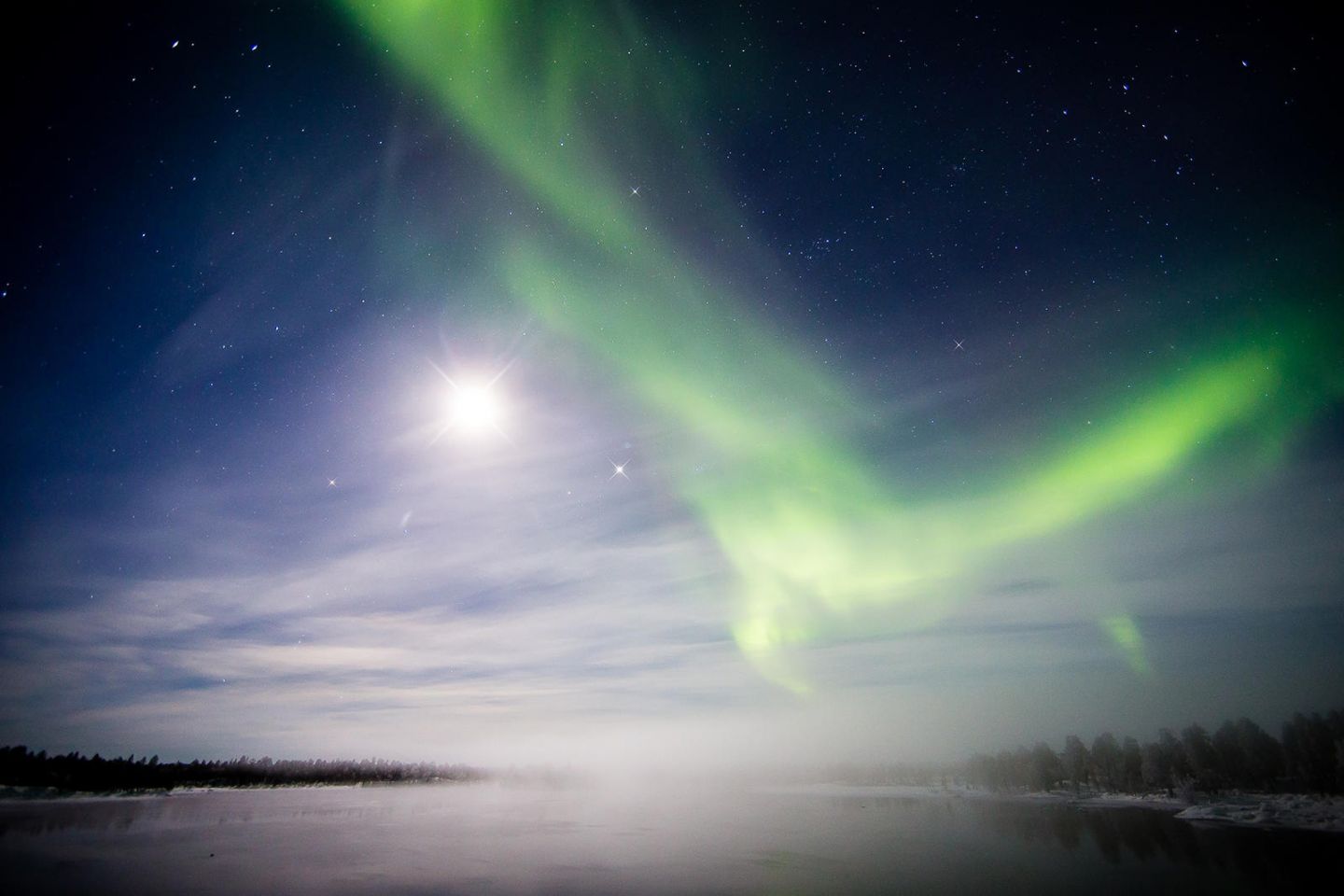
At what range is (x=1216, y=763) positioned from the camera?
110188mm

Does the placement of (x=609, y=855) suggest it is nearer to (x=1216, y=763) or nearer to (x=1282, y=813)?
Answer: (x=1282, y=813)

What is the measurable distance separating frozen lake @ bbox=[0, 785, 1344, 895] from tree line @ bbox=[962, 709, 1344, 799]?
229 feet

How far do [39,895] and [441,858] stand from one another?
18713 mm

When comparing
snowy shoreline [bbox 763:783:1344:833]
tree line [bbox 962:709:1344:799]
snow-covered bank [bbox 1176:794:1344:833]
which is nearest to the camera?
snow-covered bank [bbox 1176:794:1344:833]

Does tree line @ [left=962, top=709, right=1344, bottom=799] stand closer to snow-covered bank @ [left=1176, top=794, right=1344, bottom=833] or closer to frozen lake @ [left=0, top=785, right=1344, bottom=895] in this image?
snow-covered bank @ [left=1176, top=794, right=1344, bottom=833]

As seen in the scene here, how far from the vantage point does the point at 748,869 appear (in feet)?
103

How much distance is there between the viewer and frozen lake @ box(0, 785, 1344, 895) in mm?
26000

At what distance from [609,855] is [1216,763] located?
14143cm

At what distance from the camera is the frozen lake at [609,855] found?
26.0m

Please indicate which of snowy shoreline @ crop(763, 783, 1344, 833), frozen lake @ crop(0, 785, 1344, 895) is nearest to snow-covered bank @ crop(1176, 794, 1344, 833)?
snowy shoreline @ crop(763, 783, 1344, 833)

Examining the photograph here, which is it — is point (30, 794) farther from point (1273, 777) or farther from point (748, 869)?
point (1273, 777)

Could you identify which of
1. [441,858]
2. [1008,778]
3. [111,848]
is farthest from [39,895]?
[1008,778]

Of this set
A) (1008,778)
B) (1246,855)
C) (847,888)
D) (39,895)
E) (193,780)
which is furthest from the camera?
(1008,778)

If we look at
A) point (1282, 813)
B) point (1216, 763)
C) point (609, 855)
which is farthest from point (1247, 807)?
point (609, 855)
